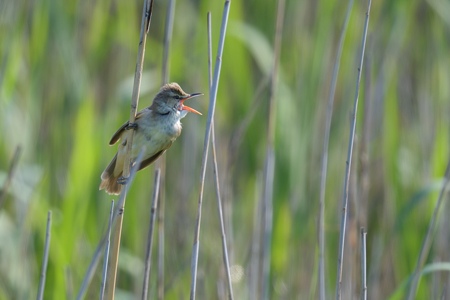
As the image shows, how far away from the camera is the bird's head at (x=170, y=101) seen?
2975 mm

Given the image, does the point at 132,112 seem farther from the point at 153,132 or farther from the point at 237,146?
the point at 237,146

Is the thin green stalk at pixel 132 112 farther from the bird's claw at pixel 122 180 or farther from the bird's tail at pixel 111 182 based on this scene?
the bird's tail at pixel 111 182

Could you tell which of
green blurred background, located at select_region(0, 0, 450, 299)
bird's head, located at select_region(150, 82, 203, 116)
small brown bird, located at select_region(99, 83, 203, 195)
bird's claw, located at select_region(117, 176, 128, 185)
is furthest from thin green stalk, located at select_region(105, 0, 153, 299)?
green blurred background, located at select_region(0, 0, 450, 299)

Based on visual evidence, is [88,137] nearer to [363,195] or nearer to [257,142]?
[257,142]

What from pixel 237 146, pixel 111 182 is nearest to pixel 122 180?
pixel 111 182

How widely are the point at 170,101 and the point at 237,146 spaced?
83 cm

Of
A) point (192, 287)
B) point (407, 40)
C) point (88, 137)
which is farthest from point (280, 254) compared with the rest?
point (407, 40)

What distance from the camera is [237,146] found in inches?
149

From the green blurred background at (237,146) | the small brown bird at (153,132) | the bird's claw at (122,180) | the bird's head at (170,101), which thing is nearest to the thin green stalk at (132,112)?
the bird's claw at (122,180)

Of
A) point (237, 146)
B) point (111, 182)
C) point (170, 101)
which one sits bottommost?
point (111, 182)

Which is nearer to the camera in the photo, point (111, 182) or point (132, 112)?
point (132, 112)

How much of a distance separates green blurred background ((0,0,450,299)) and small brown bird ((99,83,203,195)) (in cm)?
56

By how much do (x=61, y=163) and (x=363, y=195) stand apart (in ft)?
5.44

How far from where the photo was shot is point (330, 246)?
4.14 metres
